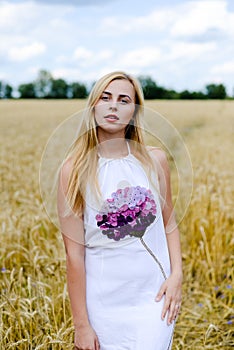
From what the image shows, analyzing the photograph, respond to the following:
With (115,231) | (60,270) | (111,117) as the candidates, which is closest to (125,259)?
(115,231)

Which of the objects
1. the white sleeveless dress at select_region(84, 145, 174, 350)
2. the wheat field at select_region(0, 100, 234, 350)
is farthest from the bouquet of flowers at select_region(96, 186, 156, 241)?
the wheat field at select_region(0, 100, 234, 350)

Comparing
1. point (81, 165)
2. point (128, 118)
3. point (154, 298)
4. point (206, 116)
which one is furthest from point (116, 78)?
point (206, 116)

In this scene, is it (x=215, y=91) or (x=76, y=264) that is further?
(x=215, y=91)

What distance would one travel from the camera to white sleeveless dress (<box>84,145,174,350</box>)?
1.86 m

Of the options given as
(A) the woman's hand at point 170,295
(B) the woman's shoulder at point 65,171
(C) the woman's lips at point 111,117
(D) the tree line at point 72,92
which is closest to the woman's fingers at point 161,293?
(A) the woman's hand at point 170,295

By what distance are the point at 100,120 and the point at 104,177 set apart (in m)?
0.19

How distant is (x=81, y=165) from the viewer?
1.88 m

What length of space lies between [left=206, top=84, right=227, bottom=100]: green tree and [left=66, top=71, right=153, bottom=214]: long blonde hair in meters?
28.6

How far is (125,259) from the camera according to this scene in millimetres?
1883

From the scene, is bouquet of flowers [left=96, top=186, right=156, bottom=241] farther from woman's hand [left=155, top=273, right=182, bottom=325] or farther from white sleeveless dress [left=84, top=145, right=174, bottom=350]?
woman's hand [left=155, top=273, right=182, bottom=325]

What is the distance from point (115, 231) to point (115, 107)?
1.35 feet

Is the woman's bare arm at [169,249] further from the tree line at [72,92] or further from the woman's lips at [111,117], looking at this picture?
the tree line at [72,92]

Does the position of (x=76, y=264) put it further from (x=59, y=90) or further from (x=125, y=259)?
(x=59, y=90)

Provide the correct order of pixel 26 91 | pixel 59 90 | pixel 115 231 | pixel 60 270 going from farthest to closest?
pixel 26 91 → pixel 59 90 → pixel 60 270 → pixel 115 231
